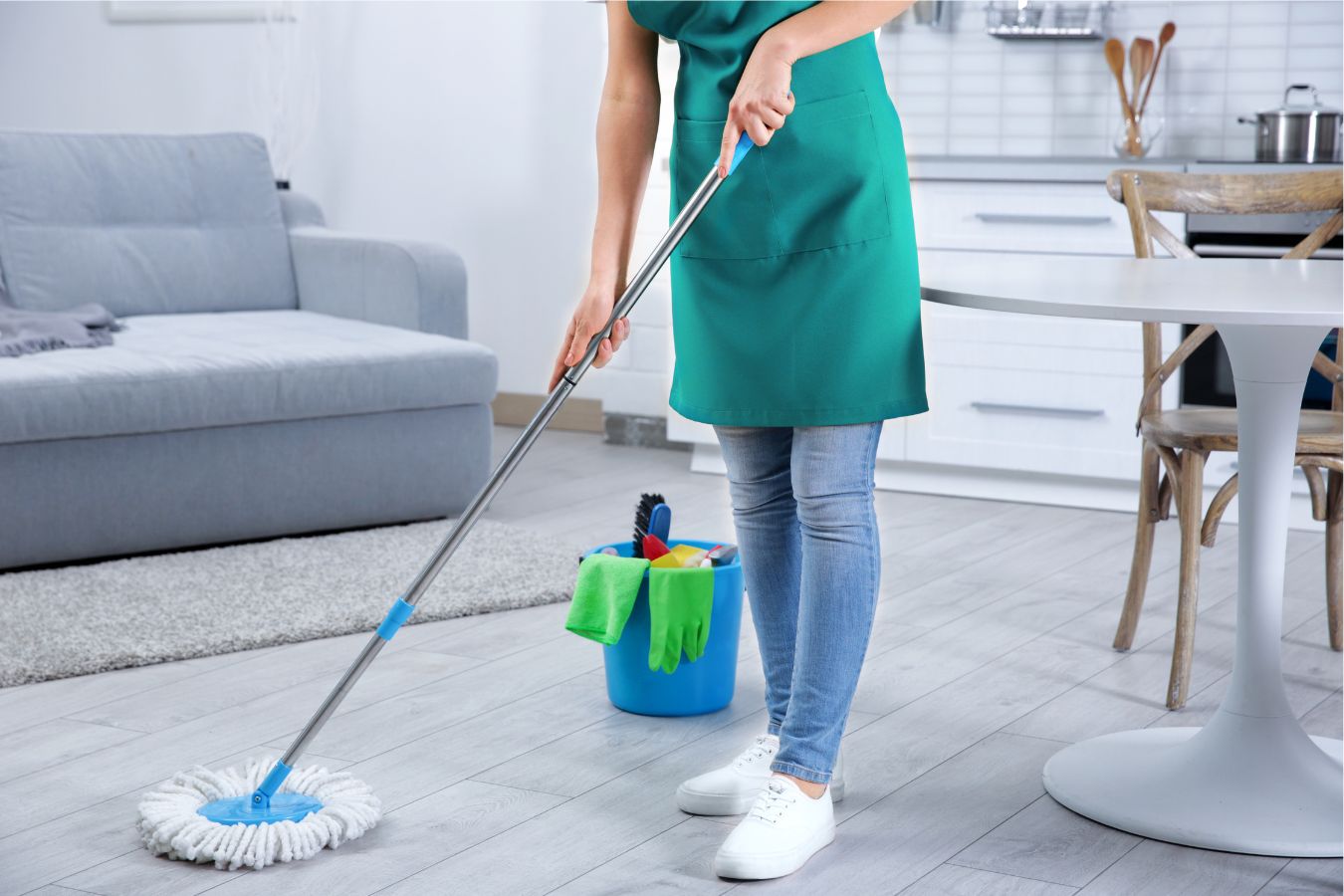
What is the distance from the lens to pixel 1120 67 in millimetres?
4004

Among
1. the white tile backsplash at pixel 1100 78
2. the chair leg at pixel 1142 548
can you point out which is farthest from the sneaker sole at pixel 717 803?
the white tile backsplash at pixel 1100 78

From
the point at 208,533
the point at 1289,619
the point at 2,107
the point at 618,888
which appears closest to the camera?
the point at 618,888

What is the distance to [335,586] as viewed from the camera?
2951mm

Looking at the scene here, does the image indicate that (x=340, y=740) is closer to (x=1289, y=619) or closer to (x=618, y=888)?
(x=618, y=888)

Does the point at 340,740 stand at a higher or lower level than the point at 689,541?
lower

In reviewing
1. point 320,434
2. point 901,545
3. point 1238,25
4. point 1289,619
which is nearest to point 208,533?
point 320,434

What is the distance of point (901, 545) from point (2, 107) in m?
4.29

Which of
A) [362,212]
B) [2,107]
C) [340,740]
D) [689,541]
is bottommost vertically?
[340,740]

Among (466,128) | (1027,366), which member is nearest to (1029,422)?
(1027,366)

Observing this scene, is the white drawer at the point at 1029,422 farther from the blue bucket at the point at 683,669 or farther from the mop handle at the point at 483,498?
the mop handle at the point at 483,498

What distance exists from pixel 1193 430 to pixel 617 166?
3.43 feet

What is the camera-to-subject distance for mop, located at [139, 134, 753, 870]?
1.70 metres

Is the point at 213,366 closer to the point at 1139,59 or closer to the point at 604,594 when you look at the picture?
the point at 604,594

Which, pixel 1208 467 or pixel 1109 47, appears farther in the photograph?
pixel 1109 47
